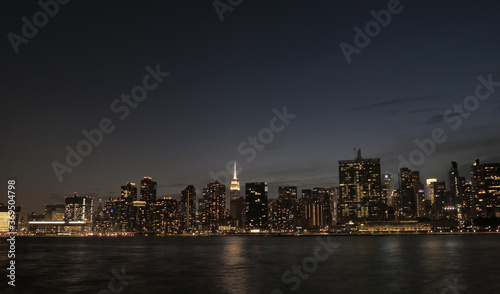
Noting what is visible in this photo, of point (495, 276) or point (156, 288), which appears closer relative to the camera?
point (156, 288)

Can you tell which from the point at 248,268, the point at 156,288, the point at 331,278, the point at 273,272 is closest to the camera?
the point at 156,288

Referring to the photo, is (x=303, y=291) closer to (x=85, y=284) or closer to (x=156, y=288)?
(x=156, y=288)

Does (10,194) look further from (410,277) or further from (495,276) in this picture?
(495,276)

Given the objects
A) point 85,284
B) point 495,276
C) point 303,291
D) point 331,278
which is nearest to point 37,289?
point 85,284

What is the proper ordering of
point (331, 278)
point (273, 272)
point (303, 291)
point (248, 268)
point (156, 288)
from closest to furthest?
point (303, 291) → point (156, 288) → point (331, 278) → point (273, 272) → point (248, 268)

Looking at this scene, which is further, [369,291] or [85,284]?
[85,284]

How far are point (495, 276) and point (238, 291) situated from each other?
36721 mm

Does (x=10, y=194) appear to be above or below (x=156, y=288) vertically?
above

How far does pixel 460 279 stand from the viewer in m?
56.7

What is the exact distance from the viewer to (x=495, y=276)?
195 ft

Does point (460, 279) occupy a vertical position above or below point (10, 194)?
below

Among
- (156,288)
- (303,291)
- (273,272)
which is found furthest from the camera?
(273,272)

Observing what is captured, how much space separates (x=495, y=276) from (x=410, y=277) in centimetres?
1186

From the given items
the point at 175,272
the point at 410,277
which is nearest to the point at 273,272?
the point at 175,272
